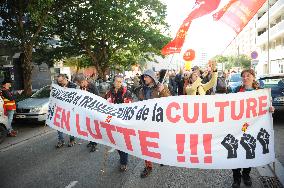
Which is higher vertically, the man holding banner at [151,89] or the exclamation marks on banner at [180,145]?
the man holding banner at [151,89]

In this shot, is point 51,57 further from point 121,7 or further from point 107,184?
point 107,184

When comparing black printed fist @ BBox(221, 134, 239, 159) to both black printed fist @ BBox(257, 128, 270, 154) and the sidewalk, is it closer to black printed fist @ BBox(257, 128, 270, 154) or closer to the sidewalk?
black printed fist @ BBox(257, 128, 270, 154)

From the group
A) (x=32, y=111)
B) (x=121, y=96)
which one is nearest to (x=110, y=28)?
(x=32, y=111)

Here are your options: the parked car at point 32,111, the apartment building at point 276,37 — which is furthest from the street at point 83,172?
the apartment building at point 276,37

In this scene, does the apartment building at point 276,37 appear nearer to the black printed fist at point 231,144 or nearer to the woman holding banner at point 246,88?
the woman holding banner at point 246,88

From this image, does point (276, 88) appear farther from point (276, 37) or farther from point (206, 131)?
point (276, 37)

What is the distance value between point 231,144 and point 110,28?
2428 cm

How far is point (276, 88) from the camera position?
12.1 meters

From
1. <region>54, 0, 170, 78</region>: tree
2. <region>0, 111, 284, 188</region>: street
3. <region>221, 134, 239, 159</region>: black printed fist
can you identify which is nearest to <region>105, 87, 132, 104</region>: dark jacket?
<region>0, 111, 284, 188</region>: street

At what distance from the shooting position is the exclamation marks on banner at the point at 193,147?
196 inches

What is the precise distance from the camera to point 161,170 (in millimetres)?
6875

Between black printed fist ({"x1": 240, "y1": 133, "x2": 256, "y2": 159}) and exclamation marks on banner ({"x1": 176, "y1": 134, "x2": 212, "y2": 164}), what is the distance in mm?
470

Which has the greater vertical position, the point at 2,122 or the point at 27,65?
the point at 27,65

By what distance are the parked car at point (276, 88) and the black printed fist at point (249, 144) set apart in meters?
7.30
